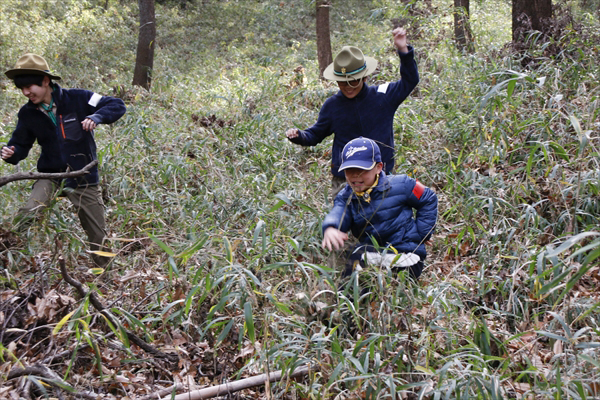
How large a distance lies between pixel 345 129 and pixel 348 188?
105cm

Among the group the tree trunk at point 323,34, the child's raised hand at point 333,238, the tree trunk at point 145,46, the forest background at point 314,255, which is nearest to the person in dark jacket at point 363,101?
the forest background at point 314,255

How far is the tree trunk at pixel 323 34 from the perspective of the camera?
35.7 feet

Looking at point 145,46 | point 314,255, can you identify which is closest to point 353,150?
point 314,255

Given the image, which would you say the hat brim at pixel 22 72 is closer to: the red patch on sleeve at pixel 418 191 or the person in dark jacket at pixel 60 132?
the person in dark jacket at pixel 60 132

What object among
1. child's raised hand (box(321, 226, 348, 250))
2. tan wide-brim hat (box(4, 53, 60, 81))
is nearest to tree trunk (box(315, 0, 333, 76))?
tan wide-brim hat (box(4, 53, 60, 81))

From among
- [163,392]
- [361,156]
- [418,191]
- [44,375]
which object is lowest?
[163,392]

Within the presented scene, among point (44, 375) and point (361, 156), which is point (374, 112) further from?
point (44, 375)

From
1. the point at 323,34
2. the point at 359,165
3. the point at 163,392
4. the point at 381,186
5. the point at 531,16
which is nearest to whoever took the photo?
the point at 163,392

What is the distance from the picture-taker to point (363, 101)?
14.6ft

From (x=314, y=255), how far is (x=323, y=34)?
8.17 metres

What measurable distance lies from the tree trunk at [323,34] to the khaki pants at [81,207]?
21.8 feet

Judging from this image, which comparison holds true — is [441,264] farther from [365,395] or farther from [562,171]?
[365,395]

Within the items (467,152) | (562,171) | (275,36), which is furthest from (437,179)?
(275,36)

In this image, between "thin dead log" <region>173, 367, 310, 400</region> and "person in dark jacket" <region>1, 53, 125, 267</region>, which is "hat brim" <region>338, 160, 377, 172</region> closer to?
"thin dead log" <region>173, 367, 310, 400</region>
